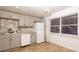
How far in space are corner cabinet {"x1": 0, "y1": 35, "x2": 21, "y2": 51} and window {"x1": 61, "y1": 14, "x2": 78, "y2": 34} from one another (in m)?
1.60

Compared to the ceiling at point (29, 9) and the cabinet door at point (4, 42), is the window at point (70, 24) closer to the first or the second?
the ceiling at point (29, 9)

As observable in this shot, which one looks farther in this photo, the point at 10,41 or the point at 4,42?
the point at 10,41

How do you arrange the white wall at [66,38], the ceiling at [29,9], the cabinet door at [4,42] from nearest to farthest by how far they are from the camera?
the ceiling at [29,9] < the white wall at [66,38] < the cabinet door at [4,42]

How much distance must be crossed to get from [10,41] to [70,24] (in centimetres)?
201

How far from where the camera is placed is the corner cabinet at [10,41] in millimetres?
2037

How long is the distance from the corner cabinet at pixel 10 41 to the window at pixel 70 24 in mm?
1600

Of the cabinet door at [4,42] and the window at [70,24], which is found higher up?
the window at [70,24]

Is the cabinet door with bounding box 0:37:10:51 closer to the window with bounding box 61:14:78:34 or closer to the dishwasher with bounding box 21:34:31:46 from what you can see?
the dishwasher with bounding box 21:34:31:46

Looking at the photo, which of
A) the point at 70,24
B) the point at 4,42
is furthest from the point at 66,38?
the point at 4,42

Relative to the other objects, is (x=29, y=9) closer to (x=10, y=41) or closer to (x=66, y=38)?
(x=10, y=41)

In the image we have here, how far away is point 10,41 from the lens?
2.20 m

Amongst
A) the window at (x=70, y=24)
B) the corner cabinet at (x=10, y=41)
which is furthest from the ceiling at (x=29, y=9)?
the corner cabinet at (x=10, y=41)

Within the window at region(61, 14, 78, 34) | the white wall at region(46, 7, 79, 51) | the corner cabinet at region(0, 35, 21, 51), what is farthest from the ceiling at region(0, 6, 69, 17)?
the corner cabinet at region(0, 35, 21, 51)

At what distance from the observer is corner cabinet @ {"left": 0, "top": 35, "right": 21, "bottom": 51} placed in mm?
2037
